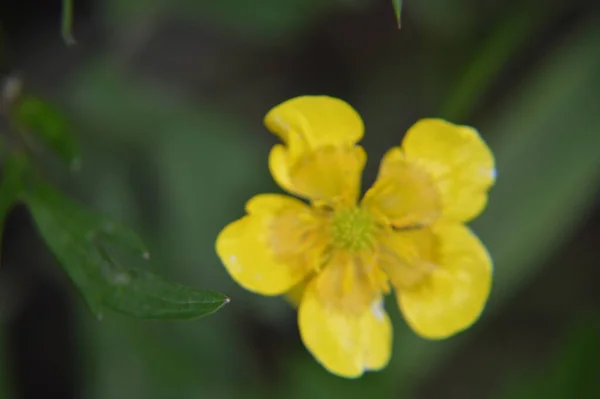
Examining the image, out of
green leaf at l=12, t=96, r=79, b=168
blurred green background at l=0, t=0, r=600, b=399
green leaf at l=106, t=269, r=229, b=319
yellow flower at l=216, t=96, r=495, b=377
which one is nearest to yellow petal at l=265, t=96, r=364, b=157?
yellow flower at l=216, t=96, r=495, b=377

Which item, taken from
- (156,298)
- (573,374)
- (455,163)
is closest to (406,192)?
(455,163)

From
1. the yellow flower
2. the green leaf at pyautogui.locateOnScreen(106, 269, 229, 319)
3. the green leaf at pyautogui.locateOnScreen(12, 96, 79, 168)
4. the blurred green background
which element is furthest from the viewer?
the blurred green background

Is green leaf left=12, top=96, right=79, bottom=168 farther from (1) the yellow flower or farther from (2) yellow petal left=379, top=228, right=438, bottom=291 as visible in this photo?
(2) yellow petal left=379, top=228, right=438, bottom=291

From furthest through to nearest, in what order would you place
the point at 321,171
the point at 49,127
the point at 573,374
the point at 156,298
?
the point at 573,374
the point at 49,127
the point at 321,171
the point at 156,298

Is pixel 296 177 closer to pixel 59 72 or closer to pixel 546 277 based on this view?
pixel 59 72

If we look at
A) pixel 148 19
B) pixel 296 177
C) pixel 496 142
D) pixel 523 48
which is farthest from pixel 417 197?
pixel 523 48

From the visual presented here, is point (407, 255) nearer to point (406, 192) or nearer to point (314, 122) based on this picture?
point (406, 192)

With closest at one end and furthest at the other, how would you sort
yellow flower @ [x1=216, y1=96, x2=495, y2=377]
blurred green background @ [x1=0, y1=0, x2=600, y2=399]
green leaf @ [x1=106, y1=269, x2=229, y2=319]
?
green leaf @ [x1=106, y1=269, x2=229, y2=319]
yellow flower @ [x1=216, y1=96, x2=495, y2=377]
blurred green background @ [x1=0, y1=0, x2=600, y2=399]
